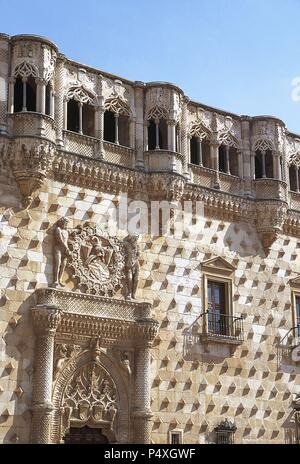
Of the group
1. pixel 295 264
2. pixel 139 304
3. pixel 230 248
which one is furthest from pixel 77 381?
pixel 295 264

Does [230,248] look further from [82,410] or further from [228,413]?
[82,410]

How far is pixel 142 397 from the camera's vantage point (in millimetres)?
24781

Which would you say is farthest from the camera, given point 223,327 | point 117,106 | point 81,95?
point 223,327

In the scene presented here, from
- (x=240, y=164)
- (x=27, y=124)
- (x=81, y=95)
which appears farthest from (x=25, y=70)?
(x=240, y=164)

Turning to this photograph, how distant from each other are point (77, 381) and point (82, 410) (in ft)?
2.48

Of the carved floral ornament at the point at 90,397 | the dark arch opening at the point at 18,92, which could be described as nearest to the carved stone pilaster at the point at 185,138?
the dark arch opening at the point at 18,92

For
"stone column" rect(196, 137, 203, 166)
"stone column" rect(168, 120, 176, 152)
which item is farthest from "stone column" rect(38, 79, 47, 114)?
"stone column" rect(196, 137, 203, 166)

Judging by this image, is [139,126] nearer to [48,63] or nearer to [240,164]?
[48,63]

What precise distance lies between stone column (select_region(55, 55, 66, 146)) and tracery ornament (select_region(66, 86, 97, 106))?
11.9 inches

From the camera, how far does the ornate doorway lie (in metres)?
23.9

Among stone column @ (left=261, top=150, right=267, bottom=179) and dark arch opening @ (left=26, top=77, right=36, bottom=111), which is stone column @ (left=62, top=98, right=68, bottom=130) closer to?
dark arch opening @ (left=26, top=77, right=36, bottom=111)

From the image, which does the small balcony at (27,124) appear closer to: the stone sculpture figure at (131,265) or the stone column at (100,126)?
the stone column at (100,126)

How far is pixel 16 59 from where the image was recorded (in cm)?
2489

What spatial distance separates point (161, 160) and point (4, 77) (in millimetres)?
5211
